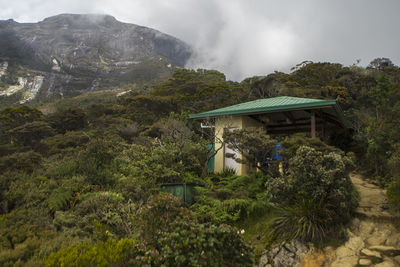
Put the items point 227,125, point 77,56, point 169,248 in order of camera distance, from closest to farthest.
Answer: point 169,248 → point 227,125 → point 77,56

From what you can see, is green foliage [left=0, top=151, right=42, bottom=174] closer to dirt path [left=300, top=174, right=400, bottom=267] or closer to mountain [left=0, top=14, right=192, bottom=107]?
dirt path [left=300, top=174, right=400, bottom=267]

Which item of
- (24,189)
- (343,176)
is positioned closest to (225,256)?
(343,176)

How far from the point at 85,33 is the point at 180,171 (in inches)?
3774

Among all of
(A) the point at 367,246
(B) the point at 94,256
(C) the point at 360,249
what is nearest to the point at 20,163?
(B) the point at 94,256

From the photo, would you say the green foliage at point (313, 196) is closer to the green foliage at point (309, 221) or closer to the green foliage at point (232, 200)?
the green foliage at point (309, 221)

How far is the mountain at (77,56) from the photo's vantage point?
166 ft

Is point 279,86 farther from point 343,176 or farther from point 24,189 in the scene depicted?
point 24,189

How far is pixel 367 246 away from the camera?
5.35 m

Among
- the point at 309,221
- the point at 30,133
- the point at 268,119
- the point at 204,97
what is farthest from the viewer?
the point at 204,97

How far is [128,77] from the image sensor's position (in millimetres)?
58469

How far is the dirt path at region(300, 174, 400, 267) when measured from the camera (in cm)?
497

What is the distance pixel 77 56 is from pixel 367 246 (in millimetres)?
78809

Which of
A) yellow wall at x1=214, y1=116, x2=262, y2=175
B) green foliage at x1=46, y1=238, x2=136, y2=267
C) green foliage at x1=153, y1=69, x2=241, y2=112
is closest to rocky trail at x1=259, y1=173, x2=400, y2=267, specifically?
green foliage at x1=46, y1=238, x2=136, y2=267

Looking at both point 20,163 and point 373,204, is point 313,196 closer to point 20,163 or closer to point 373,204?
point 373,204
